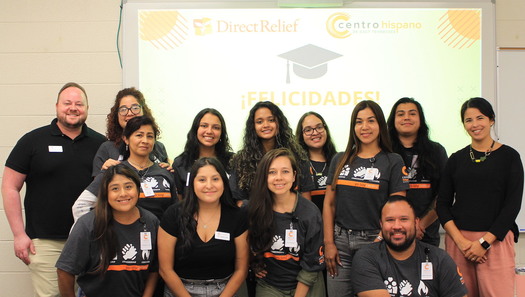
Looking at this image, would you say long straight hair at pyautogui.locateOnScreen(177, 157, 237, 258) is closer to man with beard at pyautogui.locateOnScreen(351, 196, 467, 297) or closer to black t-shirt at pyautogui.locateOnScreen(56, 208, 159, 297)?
black t-shirt at pyautogui.locateOnScreen(56, 208, 159, 297)

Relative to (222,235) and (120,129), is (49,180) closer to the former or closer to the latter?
(120,129)

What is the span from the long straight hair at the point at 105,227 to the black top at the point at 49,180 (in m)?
0.69

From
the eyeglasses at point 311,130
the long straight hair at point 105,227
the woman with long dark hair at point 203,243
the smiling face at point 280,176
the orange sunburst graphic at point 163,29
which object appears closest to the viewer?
the long straight hair at point 105,227

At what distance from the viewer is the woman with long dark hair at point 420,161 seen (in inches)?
119

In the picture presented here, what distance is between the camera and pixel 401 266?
2.56m

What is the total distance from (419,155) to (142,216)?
179 cm

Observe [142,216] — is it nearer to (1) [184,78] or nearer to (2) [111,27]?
(1) [184,78]

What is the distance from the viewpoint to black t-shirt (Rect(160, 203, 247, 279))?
8.13ft

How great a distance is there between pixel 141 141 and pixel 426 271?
1.79 m

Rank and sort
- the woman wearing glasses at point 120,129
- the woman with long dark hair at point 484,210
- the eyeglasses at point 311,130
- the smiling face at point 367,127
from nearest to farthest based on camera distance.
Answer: the woman with long dark hair at point 484,210, the smiling face at point 367,127, the woman wearing glasses at point 120,129, the eyeglasses at point 311,130

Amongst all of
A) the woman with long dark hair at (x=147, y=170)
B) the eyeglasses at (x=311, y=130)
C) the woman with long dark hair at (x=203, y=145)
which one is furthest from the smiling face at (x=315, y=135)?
the woman with long dark hair at (x=147, y=170)

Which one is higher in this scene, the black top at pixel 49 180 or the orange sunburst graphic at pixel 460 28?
the orange sunburst graphic at pixel 460 28

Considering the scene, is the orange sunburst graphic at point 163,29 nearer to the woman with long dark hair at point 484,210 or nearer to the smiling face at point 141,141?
the smiling face at point 141,141

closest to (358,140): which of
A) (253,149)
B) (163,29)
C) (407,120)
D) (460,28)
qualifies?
(407,120)
